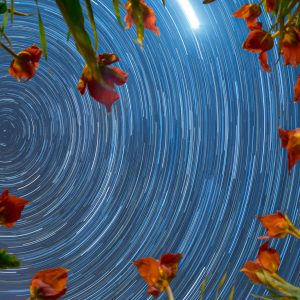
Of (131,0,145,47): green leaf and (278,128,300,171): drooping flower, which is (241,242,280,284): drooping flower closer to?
(278,128,300,171): drooping flower

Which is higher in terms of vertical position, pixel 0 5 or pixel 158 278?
pixel 0 5

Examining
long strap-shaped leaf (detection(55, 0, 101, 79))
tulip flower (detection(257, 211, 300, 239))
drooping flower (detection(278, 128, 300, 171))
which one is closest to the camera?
long strap-shaped leaf (detection(55, 0, 101, 79))

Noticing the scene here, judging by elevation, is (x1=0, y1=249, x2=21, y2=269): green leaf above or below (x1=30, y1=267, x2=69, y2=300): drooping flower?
above

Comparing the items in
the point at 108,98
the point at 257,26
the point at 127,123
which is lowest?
the point at 108,98

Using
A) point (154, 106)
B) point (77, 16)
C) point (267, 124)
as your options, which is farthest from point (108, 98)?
point (154, 106)

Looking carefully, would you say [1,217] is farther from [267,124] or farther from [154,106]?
[154,106]

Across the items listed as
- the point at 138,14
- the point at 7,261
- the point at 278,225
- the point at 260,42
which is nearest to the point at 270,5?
the point at 260,42

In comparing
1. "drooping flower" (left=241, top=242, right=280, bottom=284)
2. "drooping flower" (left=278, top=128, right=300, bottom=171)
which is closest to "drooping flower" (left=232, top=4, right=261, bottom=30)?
"drooping flower" (left=278, top=128, right=300, bottom=171)
